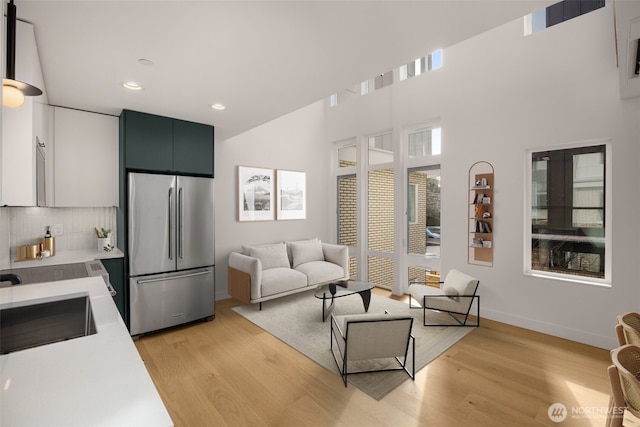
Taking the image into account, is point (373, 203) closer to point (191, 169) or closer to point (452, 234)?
point (452, 234)

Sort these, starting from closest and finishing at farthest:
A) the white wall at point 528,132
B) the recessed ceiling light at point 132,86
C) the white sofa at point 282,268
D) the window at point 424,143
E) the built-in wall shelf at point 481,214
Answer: the recessed ceiling light at point 132,86
the white wall at point 528,132
the built-in wall shelf at point 481,214
the white sofa at point 282,268
the window at point 424,143

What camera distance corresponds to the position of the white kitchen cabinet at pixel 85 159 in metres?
3.15

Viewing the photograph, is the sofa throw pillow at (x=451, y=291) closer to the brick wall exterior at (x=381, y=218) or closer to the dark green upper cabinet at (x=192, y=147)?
the brick wall exterior at (x=381, y=218)

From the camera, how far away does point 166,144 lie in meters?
3.43

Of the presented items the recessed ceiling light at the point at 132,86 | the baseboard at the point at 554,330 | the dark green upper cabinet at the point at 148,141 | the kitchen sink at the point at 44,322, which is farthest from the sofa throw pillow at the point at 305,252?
the kitchen sink at the point at 44,322

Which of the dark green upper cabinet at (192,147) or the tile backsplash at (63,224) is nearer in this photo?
the tile backsplash at (63,224)

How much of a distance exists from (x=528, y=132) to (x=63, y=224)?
5.48 meters

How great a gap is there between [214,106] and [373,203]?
10.7 ft

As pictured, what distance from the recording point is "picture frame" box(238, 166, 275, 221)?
4.88m

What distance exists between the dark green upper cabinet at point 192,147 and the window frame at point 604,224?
12.9ft

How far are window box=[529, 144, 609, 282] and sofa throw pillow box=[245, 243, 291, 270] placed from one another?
3.44 m

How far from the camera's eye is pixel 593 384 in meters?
2.44

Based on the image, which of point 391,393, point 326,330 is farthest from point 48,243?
point 391,393

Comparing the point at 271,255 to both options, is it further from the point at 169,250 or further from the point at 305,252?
the point at 169,250
